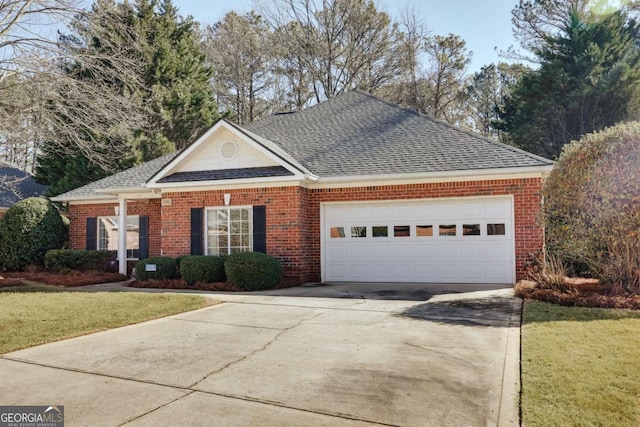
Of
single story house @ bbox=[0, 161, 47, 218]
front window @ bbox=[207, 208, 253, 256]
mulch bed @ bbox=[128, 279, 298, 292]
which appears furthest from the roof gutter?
single story house @ bbox=[0, 161, 47, 218]

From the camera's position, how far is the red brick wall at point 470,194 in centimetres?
1162

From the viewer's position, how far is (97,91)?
1040cm

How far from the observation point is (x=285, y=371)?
16.1ft

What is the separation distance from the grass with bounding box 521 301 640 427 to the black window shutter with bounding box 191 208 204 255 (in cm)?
918

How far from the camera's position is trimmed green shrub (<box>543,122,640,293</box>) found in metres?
8.62

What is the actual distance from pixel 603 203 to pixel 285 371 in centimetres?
708

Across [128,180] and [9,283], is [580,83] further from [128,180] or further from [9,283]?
[9,283]

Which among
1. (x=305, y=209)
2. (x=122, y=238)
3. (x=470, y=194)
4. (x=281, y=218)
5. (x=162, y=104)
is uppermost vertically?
(x=162, y=104)

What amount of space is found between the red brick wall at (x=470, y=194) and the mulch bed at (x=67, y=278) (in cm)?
626

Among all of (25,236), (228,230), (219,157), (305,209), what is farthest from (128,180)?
(305,209)

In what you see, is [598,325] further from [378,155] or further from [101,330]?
[378,155]

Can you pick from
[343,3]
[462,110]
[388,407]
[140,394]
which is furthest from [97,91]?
[462,110]

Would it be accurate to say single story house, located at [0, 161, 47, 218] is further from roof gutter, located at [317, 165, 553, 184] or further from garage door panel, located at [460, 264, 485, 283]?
garage door panel, located at [460, 264, 485, 283]

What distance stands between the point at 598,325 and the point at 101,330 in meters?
7.08
